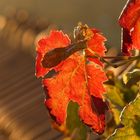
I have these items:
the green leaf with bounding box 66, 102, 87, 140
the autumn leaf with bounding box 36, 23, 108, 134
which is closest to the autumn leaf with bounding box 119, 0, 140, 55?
the autumn leaf with bounding box 36, 23, 108, 134

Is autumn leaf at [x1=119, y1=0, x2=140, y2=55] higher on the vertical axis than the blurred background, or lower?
higher

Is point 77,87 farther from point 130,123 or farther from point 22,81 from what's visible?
point 22,81

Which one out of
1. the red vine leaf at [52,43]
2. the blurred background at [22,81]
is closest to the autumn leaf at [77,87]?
the red vine leaf at [52,43]

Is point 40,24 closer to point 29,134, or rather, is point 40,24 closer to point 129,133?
point 29,134

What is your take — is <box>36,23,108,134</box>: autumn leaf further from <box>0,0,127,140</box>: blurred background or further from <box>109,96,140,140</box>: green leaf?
<box>0,0,127,140</box>: blurred background

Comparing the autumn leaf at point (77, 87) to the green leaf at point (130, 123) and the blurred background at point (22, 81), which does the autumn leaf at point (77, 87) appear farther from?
the blurred background at point (22, 81)

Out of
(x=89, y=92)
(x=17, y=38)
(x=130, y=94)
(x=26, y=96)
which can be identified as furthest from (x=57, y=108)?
(x=17, y=38)
